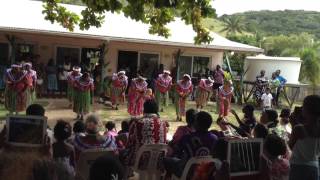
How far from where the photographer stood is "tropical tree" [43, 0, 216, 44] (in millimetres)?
7125

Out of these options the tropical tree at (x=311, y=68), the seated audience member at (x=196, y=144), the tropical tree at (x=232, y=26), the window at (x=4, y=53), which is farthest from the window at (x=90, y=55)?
the tropical tree at (x=232, y=26)

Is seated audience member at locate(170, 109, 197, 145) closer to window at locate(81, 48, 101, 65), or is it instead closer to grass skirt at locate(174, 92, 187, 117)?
grass skirt at locate(174, 92, 187, 117)

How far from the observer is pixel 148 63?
2158 centimetres

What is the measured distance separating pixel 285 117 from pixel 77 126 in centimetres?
298

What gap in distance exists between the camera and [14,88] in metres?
12.3

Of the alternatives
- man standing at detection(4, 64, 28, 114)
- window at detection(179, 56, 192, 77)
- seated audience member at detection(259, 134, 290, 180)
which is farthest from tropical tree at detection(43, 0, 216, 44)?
window at detection(179, 56, 192, 77)

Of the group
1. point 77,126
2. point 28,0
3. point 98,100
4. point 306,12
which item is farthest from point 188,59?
point 306,12

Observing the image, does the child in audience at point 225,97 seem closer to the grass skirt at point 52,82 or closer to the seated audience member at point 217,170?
the grass skirt at point 52,82

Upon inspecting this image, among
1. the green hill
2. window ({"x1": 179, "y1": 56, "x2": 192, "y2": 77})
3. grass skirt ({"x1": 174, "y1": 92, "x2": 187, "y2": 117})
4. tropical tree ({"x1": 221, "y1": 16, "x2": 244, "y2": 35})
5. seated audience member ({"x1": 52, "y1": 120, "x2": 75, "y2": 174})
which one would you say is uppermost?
the green hill

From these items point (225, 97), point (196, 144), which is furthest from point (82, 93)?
point (196, 144)

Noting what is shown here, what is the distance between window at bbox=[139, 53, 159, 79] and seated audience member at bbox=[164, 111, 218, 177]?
632 inches

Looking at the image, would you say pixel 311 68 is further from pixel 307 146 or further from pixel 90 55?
pixel 307 146

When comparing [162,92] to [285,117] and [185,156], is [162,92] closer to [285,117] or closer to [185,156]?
[285,117]

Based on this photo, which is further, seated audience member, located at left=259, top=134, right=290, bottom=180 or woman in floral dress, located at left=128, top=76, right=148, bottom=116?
woman in floral dress, located at left=128, top=76, right=148, bottom=116
